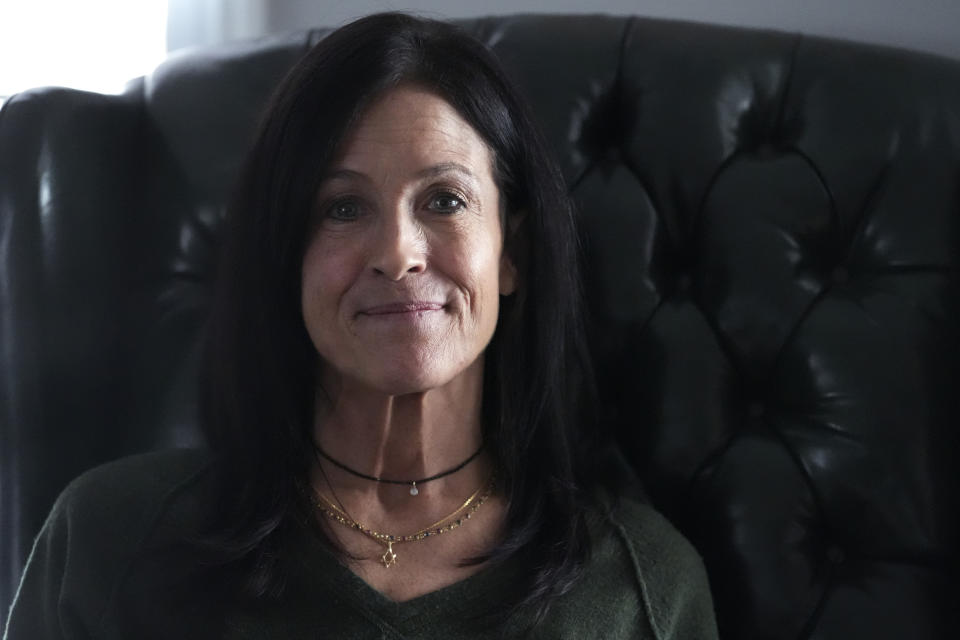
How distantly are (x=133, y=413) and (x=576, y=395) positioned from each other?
57 centimetres

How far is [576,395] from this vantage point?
139cm

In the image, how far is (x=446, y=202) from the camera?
121 cm

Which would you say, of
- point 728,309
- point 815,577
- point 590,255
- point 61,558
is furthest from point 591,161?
point 61,558

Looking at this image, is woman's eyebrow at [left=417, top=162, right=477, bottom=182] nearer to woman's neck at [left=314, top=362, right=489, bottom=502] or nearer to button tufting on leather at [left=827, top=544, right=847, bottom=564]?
woman's neck at [left=314, top=362, right=489, bottom=502]

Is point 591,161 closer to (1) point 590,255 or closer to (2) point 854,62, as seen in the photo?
(1) point 590,255

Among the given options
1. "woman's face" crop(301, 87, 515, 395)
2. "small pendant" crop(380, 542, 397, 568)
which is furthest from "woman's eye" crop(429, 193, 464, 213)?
"small pendant" crop(380, 542, 397, 568)

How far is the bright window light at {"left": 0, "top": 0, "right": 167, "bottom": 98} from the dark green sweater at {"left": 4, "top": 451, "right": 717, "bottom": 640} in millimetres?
791

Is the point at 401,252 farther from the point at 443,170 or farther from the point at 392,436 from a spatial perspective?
the point at 392,436

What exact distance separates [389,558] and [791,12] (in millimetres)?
948

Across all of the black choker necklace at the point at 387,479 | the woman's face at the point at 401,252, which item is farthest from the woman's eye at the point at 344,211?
the black choker necklace at the point at 387,479

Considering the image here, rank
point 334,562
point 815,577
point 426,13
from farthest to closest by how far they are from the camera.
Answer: point 426,13 < point 815,577 < point 334,562

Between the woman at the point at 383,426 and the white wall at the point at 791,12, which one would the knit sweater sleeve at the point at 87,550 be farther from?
the white wall at the point at 791,12

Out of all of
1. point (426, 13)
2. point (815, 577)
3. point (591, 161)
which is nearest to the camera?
point (815, 577)

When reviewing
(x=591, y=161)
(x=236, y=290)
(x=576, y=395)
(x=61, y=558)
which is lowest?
(x=61, y=558)
